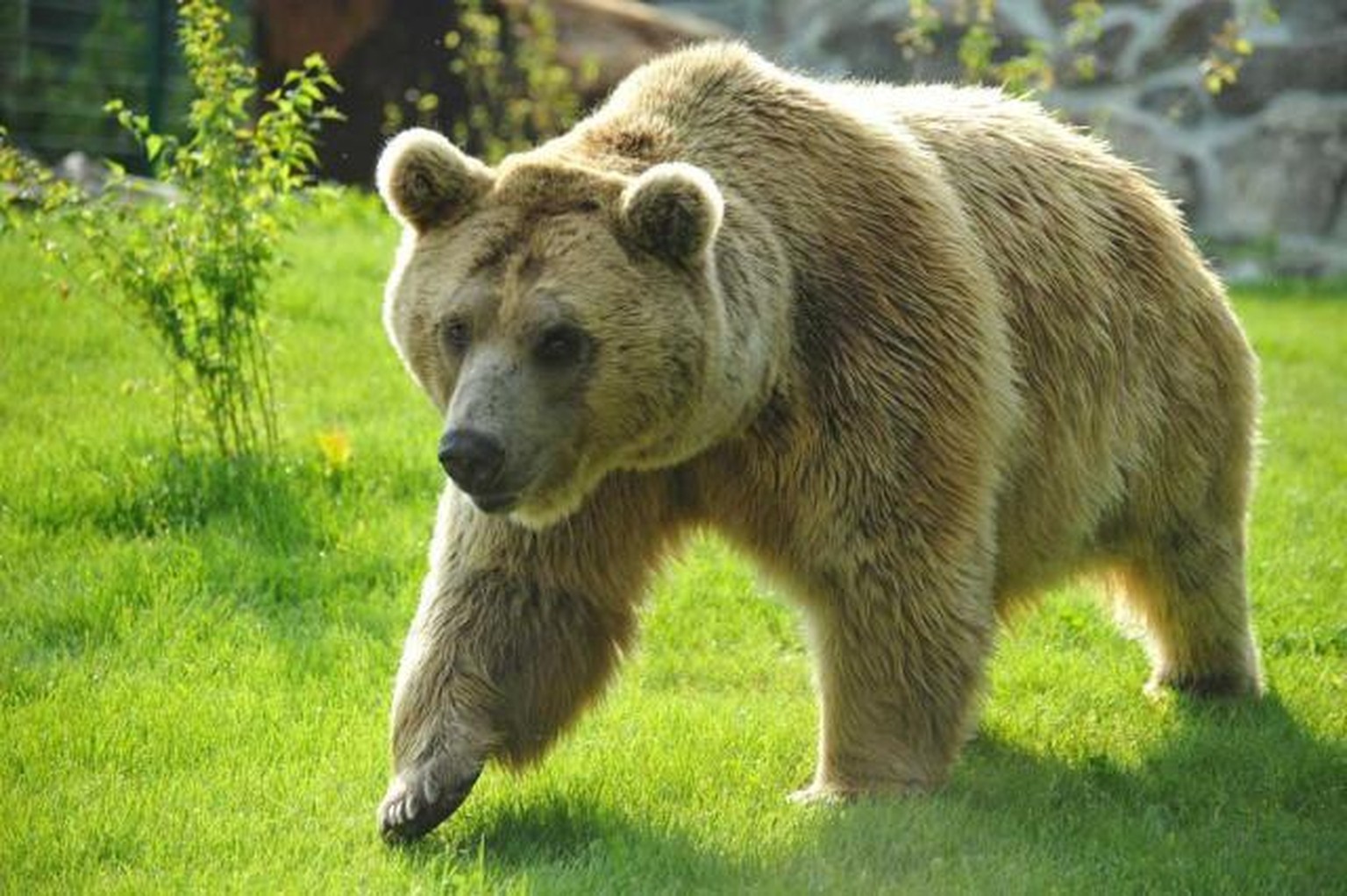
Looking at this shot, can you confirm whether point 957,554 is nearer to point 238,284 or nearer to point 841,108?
point 841,108

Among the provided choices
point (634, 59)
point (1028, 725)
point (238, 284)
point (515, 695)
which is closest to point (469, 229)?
point (515, 695)

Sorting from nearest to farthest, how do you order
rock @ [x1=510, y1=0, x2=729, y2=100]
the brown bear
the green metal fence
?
the brown bear
rock @ [x1=510, y1=0, x2=729, y2=100]
the green metal fence

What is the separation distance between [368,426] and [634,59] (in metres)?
6.49

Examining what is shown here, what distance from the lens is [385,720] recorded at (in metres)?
5.88

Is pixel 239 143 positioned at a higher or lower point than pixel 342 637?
higher

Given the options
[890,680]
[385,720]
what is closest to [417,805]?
[385,720]

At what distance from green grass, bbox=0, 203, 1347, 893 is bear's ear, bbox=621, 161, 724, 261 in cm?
110

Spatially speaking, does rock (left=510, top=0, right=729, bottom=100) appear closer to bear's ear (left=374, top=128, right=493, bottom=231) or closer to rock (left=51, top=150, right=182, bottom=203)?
rock (left=51, top=150, right=182, bottom=203)

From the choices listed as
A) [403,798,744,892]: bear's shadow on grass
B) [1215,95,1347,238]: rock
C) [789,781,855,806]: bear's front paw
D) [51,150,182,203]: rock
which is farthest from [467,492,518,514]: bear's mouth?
[1215,95,1347,238]: rock

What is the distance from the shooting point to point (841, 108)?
5.59 m

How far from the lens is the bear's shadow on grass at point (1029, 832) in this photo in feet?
Answer: 15.4

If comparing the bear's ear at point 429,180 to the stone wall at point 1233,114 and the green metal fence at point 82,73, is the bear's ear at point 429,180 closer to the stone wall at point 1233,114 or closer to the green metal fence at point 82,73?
the stone wall at point 1233,114

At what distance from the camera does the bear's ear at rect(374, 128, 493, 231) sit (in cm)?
Answer: 486

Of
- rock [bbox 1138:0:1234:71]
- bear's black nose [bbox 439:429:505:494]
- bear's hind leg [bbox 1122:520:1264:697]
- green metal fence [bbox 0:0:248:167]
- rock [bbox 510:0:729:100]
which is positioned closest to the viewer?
bear's black nose [bbox 439:429:505:494]
